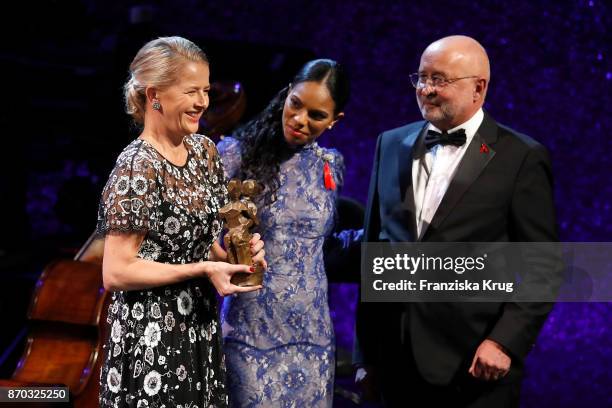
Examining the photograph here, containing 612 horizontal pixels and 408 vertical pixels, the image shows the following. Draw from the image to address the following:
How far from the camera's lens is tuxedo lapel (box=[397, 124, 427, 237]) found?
2.35 meters

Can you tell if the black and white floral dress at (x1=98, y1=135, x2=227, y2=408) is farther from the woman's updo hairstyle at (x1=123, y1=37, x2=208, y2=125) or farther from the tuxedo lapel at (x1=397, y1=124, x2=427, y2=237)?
the tuxedo lapel at (x1=397, y1=124, x2=427, y2=237)

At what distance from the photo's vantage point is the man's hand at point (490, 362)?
2209 mm

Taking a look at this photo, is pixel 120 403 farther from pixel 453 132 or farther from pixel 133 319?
pixel 453 132

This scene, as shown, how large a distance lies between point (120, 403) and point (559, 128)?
291cm

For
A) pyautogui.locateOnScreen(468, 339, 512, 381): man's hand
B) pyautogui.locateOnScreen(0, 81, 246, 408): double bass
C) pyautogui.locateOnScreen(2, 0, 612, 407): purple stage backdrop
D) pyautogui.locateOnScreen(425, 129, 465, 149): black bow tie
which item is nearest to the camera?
pyautogui.locateOnScreen(468, 339, 512, 381): man's hand

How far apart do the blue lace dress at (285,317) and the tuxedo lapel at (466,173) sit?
35cm

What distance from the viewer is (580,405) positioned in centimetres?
370

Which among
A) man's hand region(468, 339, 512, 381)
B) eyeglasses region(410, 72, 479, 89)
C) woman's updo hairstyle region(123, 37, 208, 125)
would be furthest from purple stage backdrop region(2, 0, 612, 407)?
woman's updo hairstyle region(123, 37, 208, 125)

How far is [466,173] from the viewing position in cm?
228

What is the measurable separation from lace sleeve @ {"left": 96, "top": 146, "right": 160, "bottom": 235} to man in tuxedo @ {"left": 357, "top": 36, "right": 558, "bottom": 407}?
787 millimetres

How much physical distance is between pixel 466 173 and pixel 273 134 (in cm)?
58

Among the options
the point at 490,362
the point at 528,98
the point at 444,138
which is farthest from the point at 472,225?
the point at 528,98

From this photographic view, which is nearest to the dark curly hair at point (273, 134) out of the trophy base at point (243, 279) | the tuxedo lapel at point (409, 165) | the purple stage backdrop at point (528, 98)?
the tuxedo lapel at point (409, 165)

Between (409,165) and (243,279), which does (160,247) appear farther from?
(409,165)
